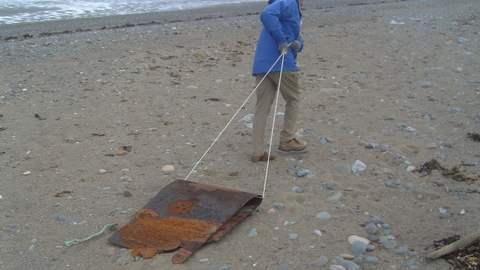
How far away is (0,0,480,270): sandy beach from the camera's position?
407 centimetres

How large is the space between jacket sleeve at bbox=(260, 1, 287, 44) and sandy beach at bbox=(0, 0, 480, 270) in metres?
1.37

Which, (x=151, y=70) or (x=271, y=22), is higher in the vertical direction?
(x=271, y=22)

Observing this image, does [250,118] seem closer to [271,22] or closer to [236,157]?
[236,157]

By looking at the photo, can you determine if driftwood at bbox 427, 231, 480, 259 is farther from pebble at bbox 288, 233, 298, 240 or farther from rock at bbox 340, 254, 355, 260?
pebble at bbox 288, 233, 298, 240

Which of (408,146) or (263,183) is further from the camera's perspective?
(408,146)

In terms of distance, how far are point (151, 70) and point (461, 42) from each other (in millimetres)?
6361

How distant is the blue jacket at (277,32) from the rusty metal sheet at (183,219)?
5.14ft

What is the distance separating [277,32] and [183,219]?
84.7 inches

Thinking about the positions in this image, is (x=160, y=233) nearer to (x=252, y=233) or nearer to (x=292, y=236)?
(x=252, y=233)

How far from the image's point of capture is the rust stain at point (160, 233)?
13.1 feet

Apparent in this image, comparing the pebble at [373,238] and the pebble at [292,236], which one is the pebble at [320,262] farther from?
the pebble at [373,238]

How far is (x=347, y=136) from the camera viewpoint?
20.8 feet

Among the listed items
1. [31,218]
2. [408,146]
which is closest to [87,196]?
[31,218]

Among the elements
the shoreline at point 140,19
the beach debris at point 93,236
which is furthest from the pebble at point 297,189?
the shoreline at point 140,19
